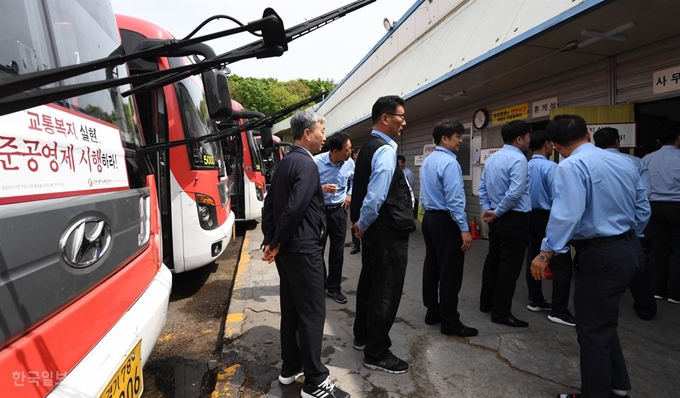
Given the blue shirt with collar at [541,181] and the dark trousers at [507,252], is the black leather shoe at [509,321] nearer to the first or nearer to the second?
the dark trousers at [507,252]

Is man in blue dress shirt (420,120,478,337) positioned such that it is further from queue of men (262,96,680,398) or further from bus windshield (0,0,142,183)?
bus windshield (0,0,142,183)

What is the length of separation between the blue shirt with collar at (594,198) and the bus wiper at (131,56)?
1.93m

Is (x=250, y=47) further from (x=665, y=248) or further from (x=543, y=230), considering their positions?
(x=665, y=248)

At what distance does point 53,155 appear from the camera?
1.31 m

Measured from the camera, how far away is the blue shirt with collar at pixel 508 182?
10.9ft

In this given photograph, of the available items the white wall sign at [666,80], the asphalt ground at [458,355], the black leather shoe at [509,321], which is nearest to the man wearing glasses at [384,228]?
the asphalt ground at [458,355]

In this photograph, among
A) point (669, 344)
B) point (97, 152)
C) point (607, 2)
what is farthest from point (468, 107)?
point (97, 152)

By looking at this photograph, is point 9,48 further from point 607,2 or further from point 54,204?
point 607,2

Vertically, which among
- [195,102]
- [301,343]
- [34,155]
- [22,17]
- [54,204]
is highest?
[195,102]

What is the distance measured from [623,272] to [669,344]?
1845 millimetres

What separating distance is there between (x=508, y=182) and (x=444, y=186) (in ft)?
2.38

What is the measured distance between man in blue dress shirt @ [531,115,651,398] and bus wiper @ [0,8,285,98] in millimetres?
1957

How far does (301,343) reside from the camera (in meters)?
2.35

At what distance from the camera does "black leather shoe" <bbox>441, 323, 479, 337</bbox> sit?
3.26 meters
